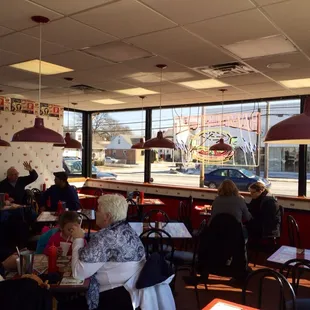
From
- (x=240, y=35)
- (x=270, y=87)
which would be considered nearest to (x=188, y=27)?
Result: (x=240, y=35)

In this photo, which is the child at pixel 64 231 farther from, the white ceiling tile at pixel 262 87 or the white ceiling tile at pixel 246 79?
the white ceiling tile at pixel 262 87

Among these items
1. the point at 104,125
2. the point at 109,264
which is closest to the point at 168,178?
the point at 104,125

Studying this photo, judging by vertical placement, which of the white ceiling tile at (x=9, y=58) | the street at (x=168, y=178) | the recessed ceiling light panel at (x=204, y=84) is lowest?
the street at (x=168, y=178)

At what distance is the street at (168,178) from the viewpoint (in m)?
6.92

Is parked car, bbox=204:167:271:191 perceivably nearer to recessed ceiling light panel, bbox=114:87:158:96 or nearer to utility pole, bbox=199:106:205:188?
utility pole, bbox=199:106:205:188

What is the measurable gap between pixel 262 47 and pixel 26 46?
2561mm

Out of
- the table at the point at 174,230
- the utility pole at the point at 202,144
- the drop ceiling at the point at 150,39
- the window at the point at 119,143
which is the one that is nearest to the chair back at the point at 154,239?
the table at the point at 174,230

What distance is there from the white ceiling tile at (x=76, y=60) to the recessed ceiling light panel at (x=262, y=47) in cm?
163

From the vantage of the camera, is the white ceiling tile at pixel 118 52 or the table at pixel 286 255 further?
the white ceiling tile at pixel 118 52

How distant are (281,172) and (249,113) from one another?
56.0 inches

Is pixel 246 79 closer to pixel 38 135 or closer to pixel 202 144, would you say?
pixel 202 144

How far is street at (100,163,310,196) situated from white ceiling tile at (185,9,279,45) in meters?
4.21

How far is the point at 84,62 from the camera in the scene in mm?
4457

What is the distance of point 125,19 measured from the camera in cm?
299
